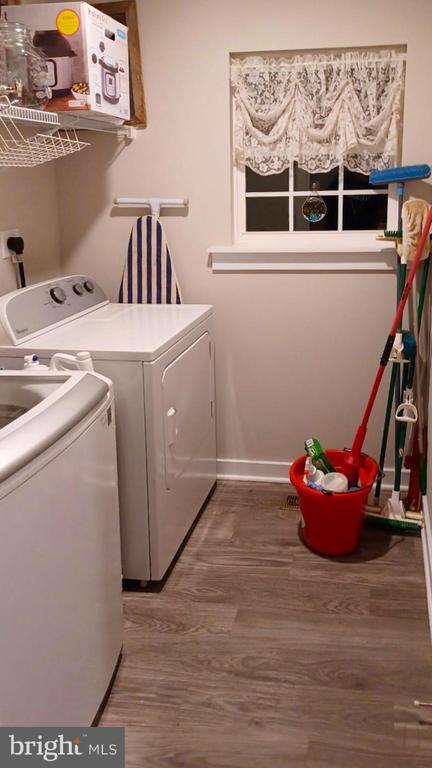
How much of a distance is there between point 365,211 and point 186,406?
121 cm

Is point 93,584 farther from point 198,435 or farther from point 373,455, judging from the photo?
point 373,455

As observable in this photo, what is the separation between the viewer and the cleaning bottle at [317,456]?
2764 mm

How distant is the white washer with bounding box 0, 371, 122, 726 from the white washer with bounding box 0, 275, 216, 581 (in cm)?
44

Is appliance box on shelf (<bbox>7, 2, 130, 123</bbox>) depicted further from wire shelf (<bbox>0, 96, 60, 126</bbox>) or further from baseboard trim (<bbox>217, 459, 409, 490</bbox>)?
baseboard trim (<bbox>217, 459, 409, 490</bbox>)

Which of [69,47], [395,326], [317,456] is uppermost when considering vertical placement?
[69,47]

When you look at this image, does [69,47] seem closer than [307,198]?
Yes

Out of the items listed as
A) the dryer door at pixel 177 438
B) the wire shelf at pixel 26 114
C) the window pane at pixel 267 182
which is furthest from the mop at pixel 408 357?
the wire shelf at pixel 26 114

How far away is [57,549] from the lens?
1.55 m

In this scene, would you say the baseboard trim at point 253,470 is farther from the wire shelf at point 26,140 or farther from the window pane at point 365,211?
the wire shelf at point 26,140

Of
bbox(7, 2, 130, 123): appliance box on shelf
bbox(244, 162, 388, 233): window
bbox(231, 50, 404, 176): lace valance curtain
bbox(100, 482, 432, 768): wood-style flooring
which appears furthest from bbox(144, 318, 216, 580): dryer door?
bbox(7, 2, 130, 123): appliance box on shelf

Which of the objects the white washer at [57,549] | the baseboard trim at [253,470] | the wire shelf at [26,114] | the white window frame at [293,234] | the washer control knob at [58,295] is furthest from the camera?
the baseboard trim at [253,470]

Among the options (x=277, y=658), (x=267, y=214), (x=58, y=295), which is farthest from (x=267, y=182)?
(x=277, y=658)

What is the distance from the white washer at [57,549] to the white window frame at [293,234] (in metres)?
1.57

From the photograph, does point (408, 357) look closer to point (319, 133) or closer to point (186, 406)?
point (186, 406)
